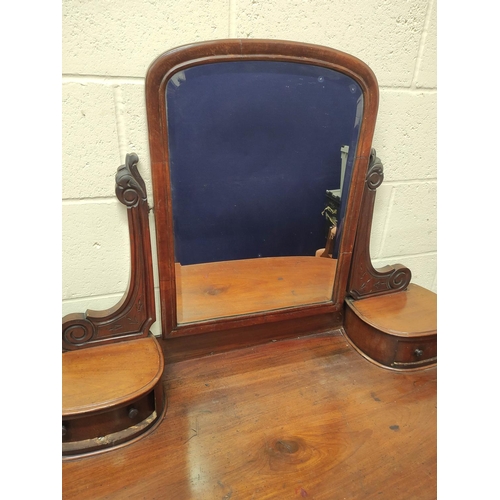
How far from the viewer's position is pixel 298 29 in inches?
31.5

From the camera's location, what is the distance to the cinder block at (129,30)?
0.68 meters

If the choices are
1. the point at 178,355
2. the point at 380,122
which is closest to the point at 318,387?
the point at 178,355

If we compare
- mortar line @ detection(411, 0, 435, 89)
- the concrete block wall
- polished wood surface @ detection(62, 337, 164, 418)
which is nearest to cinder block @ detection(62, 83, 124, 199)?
the concrete block wall

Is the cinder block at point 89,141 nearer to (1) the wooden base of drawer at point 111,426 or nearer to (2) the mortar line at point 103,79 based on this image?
(2) the mortar line at point 103,79

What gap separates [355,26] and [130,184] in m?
0.59

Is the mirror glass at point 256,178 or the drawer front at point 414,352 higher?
the mirror glass at point 256,178

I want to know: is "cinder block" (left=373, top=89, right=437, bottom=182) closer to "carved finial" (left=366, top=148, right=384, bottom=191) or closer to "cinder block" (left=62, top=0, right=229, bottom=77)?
"carved finial" (left=366, top=148, right=384, bottom=191)

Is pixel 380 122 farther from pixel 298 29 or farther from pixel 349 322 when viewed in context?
pixel 349 322

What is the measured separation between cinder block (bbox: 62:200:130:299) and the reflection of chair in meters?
0.04

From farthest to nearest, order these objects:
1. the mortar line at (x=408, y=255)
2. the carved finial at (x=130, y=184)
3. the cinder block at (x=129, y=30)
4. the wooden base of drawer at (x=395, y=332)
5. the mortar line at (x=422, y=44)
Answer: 1. the mortar line at (x=408, y=255)
2. the wooden base of drawer at (x=395, y=332)
3. the mortar line at (x=422, y=44)
4. the carved finial at (x=130, y=184)
5. the cinder block at (x=129, y=30)

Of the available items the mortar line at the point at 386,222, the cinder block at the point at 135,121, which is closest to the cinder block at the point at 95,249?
the cinder block at the point at 135,121

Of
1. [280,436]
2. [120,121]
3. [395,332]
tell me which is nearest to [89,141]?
[120,121]

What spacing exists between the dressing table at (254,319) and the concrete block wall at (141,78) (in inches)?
1.6

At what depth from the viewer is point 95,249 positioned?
2.81 ft
